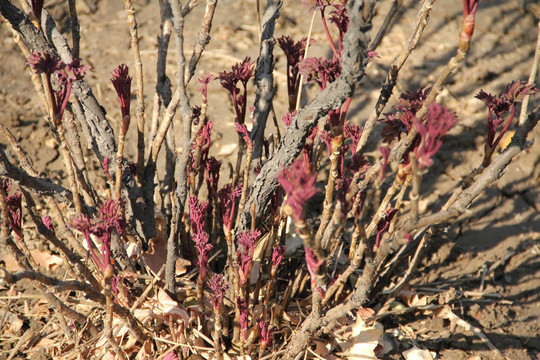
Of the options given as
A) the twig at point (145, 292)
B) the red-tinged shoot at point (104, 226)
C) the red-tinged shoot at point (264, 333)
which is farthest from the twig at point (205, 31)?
the red-tinged shoot at point (264, 333)

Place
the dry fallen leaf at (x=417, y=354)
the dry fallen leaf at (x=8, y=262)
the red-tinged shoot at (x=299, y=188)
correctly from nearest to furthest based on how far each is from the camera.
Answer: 1. the red-tinged shoot at (x=299, y=188)
2. the dry fallen leaf at (x=417, y=354)
3. the dry fallen leaf at (x=8, y=262)

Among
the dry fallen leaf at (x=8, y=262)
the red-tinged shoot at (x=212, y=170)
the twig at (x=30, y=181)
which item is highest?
the twig at (x=30, y=181)

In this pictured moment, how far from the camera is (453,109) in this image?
3281mm

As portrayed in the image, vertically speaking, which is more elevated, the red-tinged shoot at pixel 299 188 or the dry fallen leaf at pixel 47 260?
the dry fallen leaf at pixel 47 260

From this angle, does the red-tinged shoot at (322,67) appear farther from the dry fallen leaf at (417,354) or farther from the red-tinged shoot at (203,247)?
the dry fallen leaf at (417,354)

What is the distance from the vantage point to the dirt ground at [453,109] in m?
2.45

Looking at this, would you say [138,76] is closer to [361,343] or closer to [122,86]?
[122,86]

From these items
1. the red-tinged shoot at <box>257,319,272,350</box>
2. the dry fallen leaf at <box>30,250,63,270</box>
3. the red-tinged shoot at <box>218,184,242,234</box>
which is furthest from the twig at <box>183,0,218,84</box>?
the dry fallen leaf at <box>30,250,63,270</box>

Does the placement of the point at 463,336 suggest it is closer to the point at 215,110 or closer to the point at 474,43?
the point at 215,110

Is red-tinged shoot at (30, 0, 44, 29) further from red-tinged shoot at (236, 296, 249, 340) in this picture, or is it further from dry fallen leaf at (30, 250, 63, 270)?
dry fallen leaf at (30, 250, 63, 270)

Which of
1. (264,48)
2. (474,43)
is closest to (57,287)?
(264,48)

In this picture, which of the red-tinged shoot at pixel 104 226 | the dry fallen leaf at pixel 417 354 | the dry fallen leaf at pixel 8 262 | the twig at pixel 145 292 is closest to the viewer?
the red-tinged shoot at pixel 104 226

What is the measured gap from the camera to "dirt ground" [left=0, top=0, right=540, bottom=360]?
96.4 inches

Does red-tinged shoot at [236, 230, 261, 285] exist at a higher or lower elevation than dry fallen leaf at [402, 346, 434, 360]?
higher
